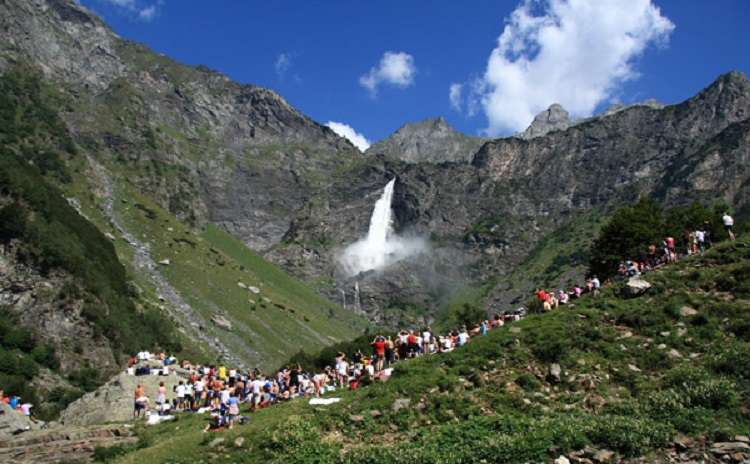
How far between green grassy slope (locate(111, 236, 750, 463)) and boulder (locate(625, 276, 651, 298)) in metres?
0.48

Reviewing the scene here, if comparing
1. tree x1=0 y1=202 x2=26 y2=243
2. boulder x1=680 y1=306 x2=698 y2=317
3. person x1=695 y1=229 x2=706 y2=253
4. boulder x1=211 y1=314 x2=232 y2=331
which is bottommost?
boulder x1=680 y1=306 x2=698 y2=317

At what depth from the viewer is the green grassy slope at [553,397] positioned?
61.2 ft

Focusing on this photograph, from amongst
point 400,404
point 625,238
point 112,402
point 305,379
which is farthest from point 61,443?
point 625,238

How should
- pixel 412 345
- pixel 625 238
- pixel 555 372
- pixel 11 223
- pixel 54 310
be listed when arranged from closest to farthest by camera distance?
pixel 555 372, pixel 412 345, pixel 625 238, pixel 54 310, pixel 11 223

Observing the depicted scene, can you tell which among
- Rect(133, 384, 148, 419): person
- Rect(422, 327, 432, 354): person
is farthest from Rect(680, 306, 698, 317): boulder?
Rect(133, 384, 148, 419): person

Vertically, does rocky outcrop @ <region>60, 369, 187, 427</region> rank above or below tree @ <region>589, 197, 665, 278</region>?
below

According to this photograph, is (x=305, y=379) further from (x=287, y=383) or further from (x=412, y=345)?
(x=412, y=345)

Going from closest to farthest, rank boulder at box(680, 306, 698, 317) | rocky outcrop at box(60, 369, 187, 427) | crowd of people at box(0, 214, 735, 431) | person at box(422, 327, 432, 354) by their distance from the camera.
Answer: boulder at box(680, 306, 698, 317) < crowd of people at box(0, 214, 735, 431) < person at box(422, 327, 432, 354) < rocky outcrop at box(60, 369, 187, 427)

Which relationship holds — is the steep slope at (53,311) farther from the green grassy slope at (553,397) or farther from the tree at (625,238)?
the tree at (625,238)

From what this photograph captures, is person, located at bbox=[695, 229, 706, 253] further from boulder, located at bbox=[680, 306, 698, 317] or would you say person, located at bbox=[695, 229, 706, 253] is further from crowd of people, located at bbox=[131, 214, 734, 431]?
boulder, located at bbox=[680, 306, 698, 317]

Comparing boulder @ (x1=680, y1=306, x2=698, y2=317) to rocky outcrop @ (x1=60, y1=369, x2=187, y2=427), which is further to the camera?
rocky outcrop @ (x1=60, y1=369, x2=187, y2=427)

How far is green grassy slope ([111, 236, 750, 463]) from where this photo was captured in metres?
18.7

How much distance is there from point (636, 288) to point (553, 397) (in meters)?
10.5

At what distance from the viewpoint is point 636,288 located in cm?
3025
